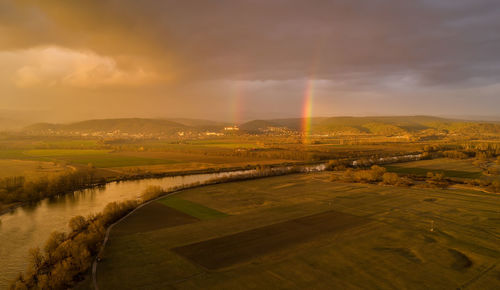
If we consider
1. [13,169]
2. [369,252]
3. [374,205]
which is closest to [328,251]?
[369,252]

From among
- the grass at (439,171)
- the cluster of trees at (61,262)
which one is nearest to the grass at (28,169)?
the cluster of trees at (61,262)

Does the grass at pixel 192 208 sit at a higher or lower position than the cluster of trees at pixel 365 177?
lower

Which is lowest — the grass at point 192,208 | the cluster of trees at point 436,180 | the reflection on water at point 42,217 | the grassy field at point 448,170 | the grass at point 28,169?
the reflection on water at point 42,217

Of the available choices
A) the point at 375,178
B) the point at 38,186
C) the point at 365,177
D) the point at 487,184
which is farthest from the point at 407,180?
the point at 38,186

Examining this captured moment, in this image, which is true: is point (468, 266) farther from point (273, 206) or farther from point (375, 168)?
point (375, 168)

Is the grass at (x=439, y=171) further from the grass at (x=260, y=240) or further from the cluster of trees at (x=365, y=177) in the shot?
the grass at (x=260, y=240)

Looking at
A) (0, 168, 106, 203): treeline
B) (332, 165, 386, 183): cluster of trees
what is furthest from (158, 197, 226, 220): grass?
(332, 165, 386, 183): cluster of trees
